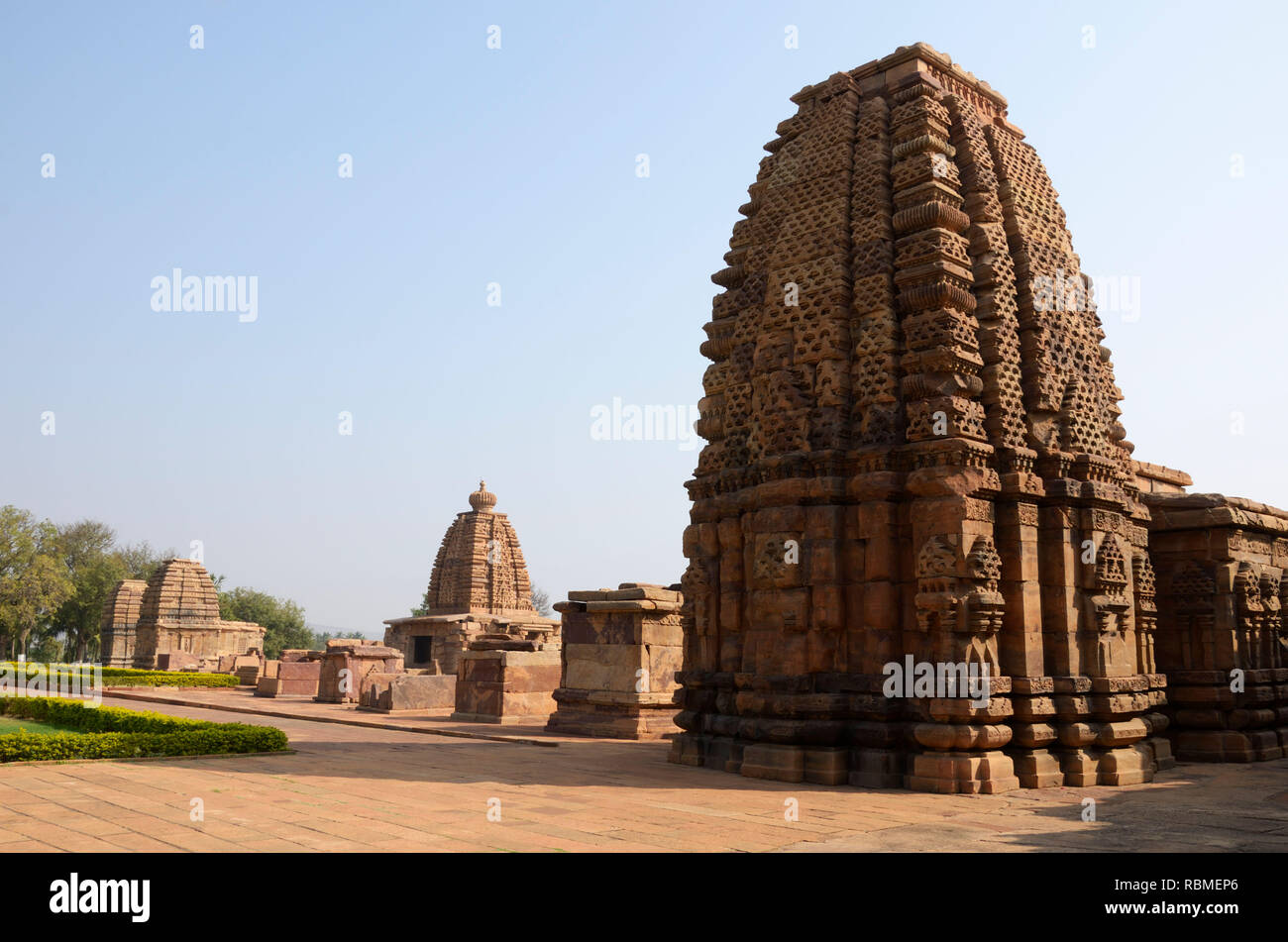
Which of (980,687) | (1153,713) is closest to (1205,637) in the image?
(1153,713)

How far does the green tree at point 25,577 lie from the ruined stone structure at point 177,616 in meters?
12.6

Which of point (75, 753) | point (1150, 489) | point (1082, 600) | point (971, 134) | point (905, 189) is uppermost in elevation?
point (971, 134)

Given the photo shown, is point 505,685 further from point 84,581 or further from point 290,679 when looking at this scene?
point 84,581

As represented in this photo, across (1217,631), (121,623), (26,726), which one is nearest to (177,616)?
(121,623)

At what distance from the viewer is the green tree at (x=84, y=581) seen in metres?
59.9

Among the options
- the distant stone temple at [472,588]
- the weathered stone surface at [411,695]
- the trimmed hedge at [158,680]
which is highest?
the distant stone temple at [472,588]

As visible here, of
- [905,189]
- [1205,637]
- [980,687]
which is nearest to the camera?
[980,687]

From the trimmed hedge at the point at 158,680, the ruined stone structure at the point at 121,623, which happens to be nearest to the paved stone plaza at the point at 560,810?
the trimmed hedge at the point at 158,680

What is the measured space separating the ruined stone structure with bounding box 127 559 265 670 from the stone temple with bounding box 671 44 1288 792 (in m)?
35.3

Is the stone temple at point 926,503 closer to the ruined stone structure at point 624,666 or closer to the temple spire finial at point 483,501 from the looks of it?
the ruined stone structure at point 624,666

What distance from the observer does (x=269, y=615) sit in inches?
2751
